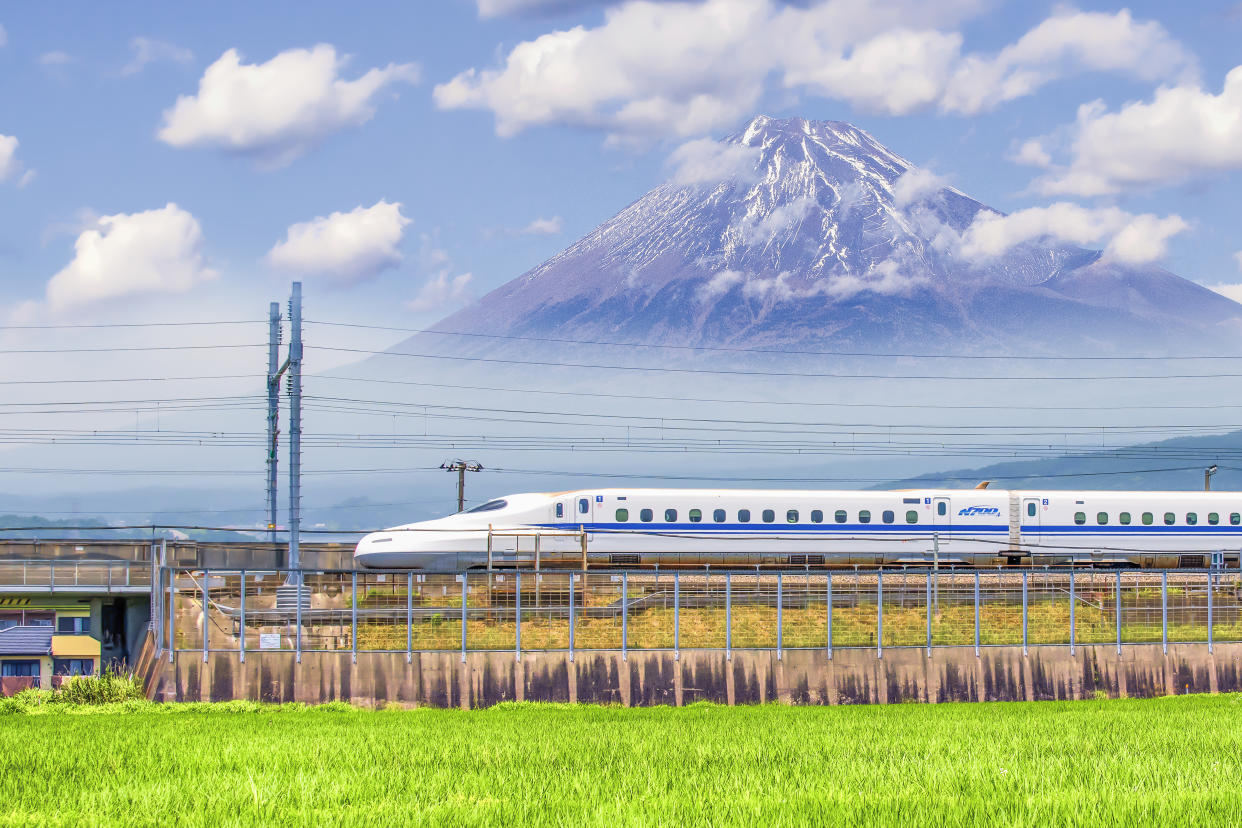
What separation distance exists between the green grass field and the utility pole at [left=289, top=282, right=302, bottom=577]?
17181 mm

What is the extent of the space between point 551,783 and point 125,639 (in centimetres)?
4075

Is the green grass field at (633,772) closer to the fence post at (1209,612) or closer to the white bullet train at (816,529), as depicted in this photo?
the fence post at (1209,612)

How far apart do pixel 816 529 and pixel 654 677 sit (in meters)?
19.5

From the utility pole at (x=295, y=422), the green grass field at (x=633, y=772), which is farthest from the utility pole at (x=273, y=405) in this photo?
the green grass field at (x=633, y=772)

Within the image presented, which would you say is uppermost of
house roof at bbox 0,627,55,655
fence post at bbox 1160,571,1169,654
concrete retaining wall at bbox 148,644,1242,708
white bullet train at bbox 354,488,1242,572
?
white bullet train at bbox 354,488,1242,572

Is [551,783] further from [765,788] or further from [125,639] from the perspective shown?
[125,639]

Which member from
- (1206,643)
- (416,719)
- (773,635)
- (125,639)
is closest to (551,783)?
(416,719)

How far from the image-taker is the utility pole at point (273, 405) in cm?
4656

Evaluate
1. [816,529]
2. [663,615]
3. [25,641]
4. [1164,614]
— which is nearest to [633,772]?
[663,615]

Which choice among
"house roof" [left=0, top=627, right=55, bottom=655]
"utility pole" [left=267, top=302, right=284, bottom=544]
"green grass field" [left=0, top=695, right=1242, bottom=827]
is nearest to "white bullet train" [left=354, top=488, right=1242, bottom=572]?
"utility pole" [left=267, top=302, right=284, bottom=544]

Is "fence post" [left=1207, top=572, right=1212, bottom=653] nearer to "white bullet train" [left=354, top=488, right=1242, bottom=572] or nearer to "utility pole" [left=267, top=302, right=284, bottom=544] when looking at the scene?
"white bullet train" [left=354, top=488, right=1242, bottom=572]

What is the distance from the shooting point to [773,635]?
125ft

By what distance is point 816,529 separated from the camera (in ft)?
171

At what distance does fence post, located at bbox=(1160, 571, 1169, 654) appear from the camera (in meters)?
37.3
